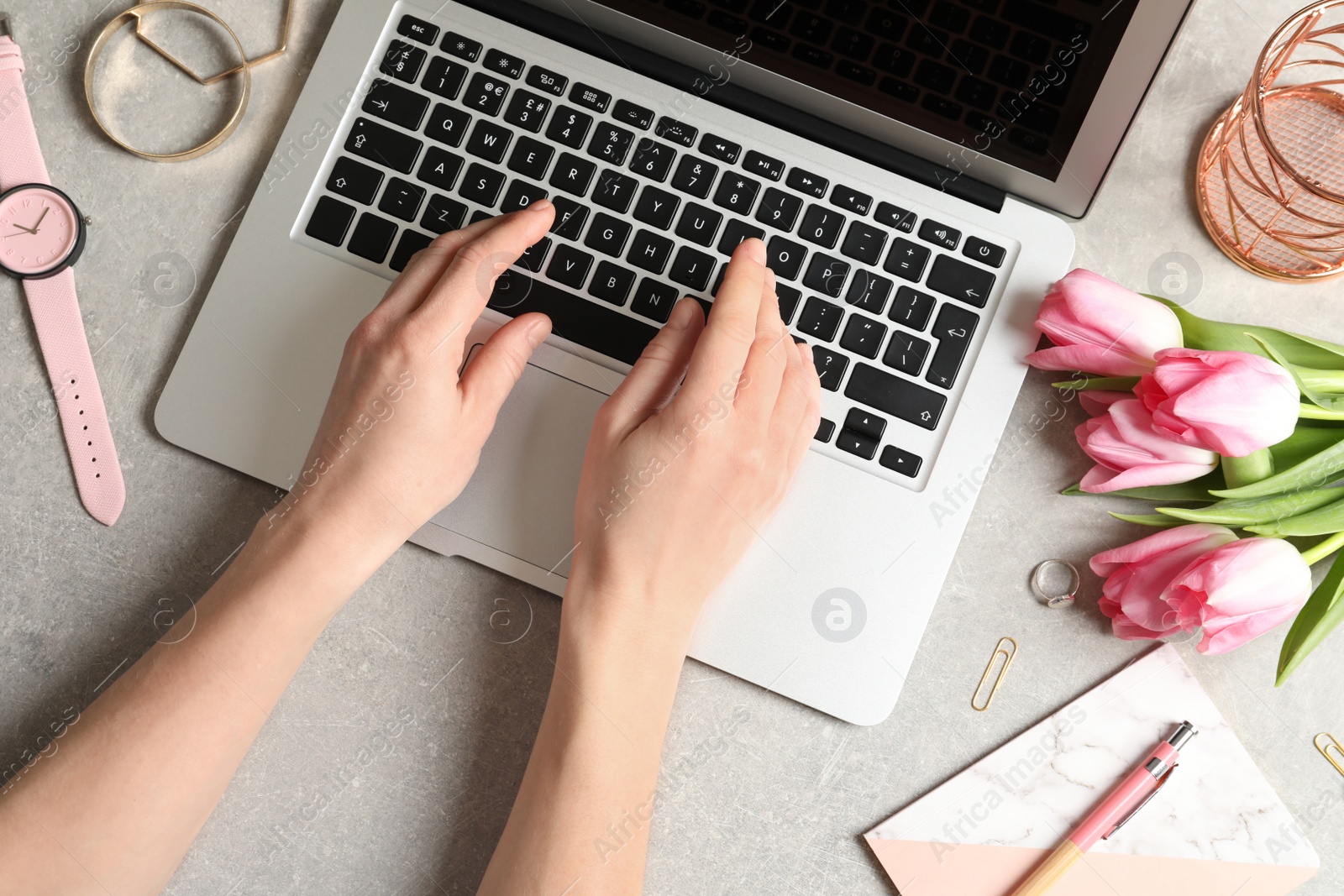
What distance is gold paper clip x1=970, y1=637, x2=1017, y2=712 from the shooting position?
28.4 inches

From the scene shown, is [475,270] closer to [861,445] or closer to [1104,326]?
[861,445]

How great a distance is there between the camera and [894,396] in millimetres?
698

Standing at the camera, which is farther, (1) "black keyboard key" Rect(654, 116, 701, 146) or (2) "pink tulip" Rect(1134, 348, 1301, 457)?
(1) "black keyboard key" Rect(654, 116, 701, 146)

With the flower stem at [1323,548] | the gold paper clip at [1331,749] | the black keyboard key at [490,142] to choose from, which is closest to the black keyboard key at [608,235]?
the black keyboard key at [490,142]

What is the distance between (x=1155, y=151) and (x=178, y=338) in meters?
0.89

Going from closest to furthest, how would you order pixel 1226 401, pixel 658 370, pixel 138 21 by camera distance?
pixel 1226 401, pixel 658 370, pixel 138 21

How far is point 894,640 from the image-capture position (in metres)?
0.69

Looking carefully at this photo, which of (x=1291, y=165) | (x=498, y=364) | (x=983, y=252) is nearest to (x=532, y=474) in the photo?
(x=498, y=364)

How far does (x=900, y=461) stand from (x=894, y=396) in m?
0.05

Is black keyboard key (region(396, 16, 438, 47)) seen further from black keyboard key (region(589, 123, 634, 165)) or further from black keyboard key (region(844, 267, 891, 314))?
black keyboard key (region(844, 267, 891, 314))

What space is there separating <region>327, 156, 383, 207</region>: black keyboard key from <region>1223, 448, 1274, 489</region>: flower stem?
726 millimetres

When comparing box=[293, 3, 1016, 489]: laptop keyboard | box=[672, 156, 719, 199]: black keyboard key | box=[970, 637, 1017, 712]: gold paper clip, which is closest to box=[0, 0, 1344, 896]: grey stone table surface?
box=[970, 637, 1017, 712]: gold paper clip

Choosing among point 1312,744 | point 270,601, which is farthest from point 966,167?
point 270,601

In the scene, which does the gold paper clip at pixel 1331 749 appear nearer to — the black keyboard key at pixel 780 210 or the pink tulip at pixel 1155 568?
the pink tulip at pixel 1155 568
